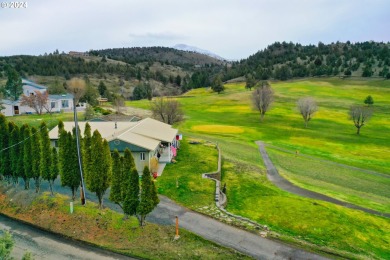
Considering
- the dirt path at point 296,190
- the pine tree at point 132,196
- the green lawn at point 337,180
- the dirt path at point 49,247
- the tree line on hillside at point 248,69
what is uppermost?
the tree line on hillside at point 248,69

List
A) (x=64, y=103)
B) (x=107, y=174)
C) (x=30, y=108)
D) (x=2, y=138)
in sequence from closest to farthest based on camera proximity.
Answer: (x=107, y=174)
(x=2, y=138)
(x=30, y=108)
(x=64, y=103)

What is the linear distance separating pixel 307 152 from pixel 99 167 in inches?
1430

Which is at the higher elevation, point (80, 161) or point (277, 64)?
point (277, 64)

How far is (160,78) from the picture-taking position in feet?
616

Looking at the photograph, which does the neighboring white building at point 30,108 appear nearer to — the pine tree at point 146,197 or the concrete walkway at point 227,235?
the concrete walkway at point 227,235

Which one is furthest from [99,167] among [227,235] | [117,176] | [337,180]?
[337,180]

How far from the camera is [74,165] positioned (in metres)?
24.2

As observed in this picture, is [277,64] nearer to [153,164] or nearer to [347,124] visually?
[347,124]

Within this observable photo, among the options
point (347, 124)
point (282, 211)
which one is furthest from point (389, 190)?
point (347, 124)

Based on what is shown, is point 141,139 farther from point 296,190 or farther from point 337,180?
point 337,180

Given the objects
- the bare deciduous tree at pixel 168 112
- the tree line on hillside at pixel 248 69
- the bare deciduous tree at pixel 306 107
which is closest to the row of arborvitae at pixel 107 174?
the bare deciduous tree at pixel 168 112

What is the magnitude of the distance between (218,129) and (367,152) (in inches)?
1034

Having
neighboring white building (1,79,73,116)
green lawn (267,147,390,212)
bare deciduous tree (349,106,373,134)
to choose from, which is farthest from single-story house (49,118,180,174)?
bare deciduous tree (349,106,373,134)

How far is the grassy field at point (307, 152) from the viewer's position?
845 inches
